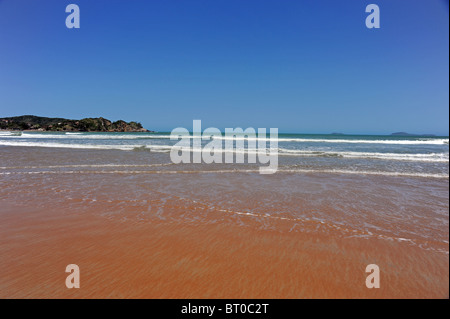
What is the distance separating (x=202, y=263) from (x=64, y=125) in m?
102

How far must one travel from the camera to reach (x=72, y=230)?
375cm

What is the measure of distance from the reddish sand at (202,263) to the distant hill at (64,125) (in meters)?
95.5

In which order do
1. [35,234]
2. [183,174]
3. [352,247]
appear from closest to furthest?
[352,247]
[35,234]
[183,174]

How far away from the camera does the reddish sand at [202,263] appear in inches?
93.9

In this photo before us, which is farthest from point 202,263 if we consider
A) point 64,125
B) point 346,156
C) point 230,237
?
point 64,125

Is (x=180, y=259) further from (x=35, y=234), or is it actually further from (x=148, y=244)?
(x=35, y=234)

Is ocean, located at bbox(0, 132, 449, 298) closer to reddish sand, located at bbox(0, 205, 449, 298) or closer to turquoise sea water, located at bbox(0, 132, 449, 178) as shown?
reddish sand, located at bbox(0, 205, 449, 298)

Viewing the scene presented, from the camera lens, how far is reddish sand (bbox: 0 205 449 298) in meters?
2.38

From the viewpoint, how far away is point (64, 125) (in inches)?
3263

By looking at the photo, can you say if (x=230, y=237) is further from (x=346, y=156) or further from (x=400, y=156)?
(x=400, y=156)

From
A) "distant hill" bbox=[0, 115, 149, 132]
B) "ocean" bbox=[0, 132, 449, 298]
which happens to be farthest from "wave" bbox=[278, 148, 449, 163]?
"distant hill" bbox=[0, 115, 149, 132]
